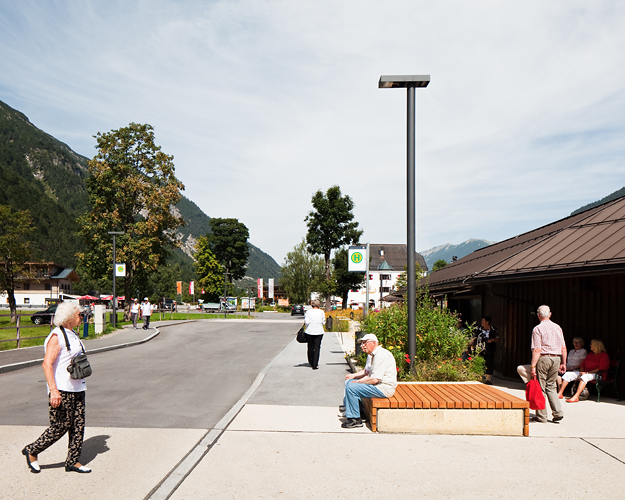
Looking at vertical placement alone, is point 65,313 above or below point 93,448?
above

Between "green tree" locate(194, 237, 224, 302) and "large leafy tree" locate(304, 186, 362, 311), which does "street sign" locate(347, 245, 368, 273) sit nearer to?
"large leafy tree" locate(304, 186, 362, 311)

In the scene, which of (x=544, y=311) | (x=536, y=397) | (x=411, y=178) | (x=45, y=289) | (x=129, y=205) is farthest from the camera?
(x=45, y=289)

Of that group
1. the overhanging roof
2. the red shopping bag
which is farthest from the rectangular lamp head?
the red shopping bag

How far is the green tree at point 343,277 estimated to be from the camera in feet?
184

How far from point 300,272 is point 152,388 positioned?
58139 mm

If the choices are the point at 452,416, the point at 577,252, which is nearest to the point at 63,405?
the point at 452,416

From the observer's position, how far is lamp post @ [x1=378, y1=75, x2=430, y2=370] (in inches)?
359

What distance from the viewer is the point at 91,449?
18.9 feet

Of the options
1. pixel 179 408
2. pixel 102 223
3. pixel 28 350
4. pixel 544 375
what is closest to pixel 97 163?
pixel 102 223

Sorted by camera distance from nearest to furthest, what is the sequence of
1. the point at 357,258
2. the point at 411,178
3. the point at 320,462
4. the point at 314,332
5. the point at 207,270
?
the point at 320,462 < the point at 411,178 < the point at 314,332 < the point at 357,258 < the point at 207,270

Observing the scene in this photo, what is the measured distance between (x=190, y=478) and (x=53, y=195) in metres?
219

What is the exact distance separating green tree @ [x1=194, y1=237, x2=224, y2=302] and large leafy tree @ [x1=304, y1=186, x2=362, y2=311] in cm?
3221

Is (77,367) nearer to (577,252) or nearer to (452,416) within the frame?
(452,416)

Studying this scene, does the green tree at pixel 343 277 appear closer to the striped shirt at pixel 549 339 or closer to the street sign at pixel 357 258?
the street sign at pixel 357 258
